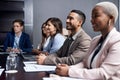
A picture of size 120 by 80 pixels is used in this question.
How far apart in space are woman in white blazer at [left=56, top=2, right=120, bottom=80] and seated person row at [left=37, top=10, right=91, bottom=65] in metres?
0.28

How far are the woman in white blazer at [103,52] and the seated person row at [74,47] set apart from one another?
28 cm

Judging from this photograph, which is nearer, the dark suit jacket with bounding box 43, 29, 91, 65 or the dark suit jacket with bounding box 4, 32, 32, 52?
the dark suit jacket with bounding box 43, 29, 91, 65

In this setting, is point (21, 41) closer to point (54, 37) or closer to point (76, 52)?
point (54, 37)

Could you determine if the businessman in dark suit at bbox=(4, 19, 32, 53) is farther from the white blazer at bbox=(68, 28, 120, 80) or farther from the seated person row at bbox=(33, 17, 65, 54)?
the white blazer at bbox=(68, 28, 120, 80)

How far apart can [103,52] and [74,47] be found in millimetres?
625

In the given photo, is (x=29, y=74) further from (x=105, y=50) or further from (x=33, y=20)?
(x=33, y=20)

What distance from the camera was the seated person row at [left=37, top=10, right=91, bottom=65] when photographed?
2.08 meters

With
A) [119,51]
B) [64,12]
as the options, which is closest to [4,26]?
[64,12]

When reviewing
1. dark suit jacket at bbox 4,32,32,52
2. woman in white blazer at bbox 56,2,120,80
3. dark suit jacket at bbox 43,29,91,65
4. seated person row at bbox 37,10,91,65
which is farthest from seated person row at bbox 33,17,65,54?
woman in white blazer at bbox 56,2,120,80

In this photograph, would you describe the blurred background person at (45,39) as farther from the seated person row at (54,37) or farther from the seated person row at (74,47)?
the seated person row at (74,47)

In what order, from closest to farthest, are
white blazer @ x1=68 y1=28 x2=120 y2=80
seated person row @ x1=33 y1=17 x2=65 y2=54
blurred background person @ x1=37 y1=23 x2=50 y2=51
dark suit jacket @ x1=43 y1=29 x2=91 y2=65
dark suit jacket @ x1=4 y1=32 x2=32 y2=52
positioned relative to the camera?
white blazer @ x1=68 y1=28 x2=120 y2=80, dark suit jacket @ x1=43 y1=29 x2=91 y2=65, seated person row @ x1=33 y1=17 x2=65 y2=54, blurred background person @ x1=37 y1=23 x2=50 y2=51, dark suit jacket @ x1=4 y1=32 x2=32 y2=52

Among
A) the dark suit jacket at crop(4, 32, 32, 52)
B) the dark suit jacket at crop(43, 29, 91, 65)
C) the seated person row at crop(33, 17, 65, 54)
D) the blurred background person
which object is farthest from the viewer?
the dark suit jacket at crop(4, 32, 32, 52)

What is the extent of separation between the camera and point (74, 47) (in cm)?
218

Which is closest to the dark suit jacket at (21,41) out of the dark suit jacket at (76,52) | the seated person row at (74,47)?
the seated person row at (74,47)
